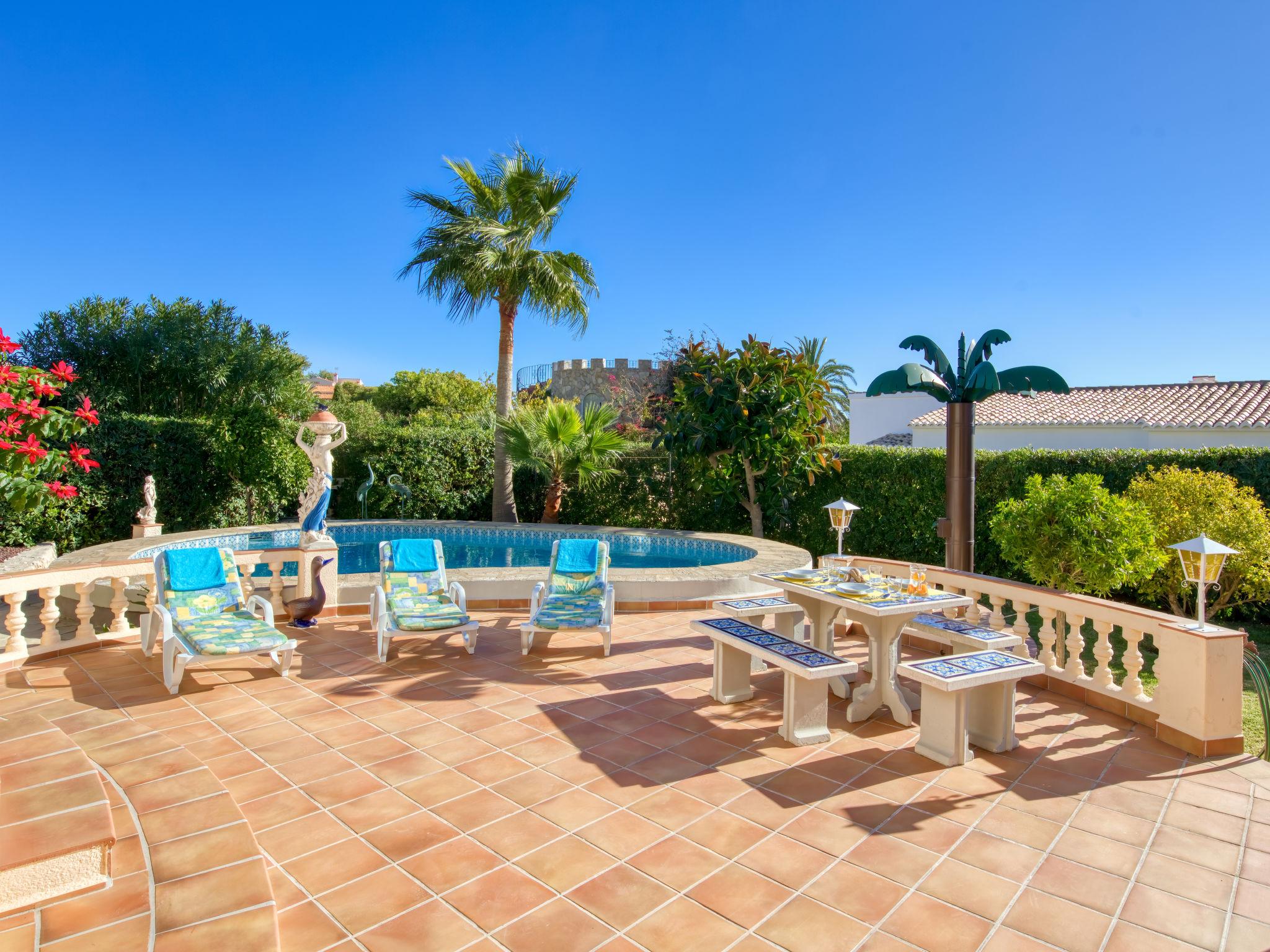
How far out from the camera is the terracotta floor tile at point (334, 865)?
3012 millimetres

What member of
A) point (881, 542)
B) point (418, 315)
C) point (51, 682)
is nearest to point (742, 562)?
point (881, 542)

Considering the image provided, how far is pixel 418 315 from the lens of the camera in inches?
1341

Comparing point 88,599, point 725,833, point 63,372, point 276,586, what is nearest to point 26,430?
point 63,372

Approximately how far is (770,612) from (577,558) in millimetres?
2192

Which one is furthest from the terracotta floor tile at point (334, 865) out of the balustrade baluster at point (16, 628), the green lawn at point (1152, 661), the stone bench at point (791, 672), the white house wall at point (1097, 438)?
the white house wall at point (1097, 438)

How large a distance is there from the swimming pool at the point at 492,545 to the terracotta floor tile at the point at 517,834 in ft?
25.0

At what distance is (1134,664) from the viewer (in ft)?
16.2

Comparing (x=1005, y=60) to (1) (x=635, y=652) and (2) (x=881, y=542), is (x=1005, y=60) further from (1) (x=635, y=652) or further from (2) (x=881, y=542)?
(1) (x=635, y=652)

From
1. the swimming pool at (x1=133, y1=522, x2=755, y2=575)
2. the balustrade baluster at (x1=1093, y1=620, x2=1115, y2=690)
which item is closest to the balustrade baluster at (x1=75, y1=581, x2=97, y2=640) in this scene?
the swimming pool at (x1=133, y1=522, x2=755, y2=575)

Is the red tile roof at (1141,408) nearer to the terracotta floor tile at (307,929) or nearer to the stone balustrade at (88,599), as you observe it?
the stone balustrade at (88,599)

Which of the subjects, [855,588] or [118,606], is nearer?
[855,588]

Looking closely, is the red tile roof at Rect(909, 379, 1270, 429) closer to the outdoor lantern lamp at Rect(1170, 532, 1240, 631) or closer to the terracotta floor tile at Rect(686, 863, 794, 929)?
the outdoor lantern lamp at Rect(1170, 532, 1240, 631)

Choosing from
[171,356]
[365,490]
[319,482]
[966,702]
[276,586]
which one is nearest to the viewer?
[966,702]

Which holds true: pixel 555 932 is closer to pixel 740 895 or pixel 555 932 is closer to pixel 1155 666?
pixel 740 895
